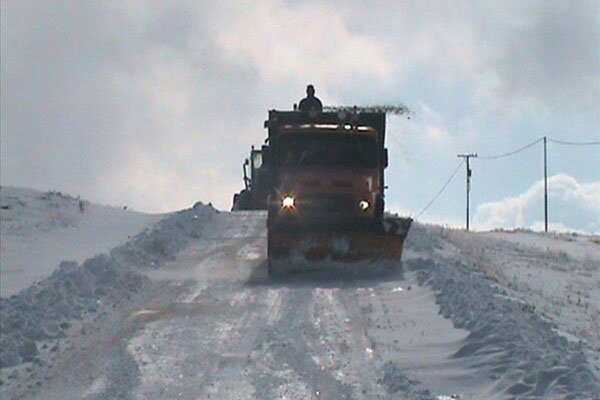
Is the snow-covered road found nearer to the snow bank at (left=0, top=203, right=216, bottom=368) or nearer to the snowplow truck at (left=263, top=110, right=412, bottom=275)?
the snow bank at (left=0, top=203, right=216, bottom=368)

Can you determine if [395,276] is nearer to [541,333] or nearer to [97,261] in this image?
[97,261]

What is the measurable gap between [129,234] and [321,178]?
21.9 ft

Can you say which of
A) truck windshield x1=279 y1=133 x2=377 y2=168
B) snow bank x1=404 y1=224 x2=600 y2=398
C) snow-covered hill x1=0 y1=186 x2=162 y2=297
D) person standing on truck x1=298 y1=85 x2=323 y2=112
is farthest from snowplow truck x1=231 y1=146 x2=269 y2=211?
snow bank x1=404 y1=224 x2=600 y2=398

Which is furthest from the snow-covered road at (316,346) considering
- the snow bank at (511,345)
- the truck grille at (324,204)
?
the truck grille at (324,204)

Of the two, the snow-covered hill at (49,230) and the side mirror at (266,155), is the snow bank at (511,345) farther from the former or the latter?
the snow-covered hill at (49,230)

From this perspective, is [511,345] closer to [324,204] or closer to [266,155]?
[324,204]

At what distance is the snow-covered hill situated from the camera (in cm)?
2024

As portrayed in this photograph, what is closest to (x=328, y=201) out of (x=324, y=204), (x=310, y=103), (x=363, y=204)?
(x=324, y=204)

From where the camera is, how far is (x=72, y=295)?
52.1ft

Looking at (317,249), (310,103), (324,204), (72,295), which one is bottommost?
(72,295)

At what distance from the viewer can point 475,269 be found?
21734 mm

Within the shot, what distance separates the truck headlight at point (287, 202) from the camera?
2064cm

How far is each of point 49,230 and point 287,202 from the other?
28.8ft

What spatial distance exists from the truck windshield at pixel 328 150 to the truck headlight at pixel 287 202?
2.74 feet
